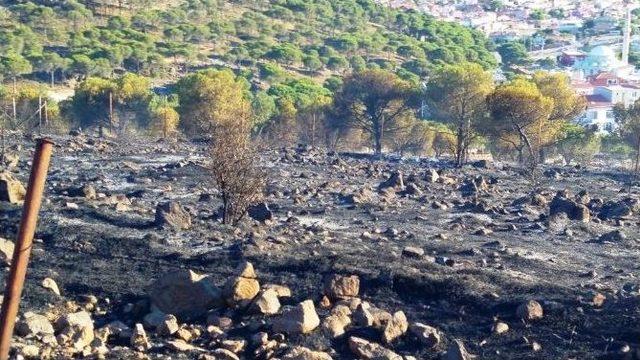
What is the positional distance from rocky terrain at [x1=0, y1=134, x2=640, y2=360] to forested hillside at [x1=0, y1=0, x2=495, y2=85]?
40.0m

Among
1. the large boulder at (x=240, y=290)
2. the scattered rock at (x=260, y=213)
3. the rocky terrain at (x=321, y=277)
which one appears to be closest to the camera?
the rocky terrain at (x=321, y=277)

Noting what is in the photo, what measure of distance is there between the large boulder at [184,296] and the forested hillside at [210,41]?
156 ft

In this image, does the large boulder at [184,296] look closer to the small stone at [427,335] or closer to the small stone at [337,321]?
the small stone at [337,321]

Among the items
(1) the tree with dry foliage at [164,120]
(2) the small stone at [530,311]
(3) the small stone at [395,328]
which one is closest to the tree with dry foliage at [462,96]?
(1) the tree with dry foliage at [164,120]

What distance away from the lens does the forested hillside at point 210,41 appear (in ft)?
212

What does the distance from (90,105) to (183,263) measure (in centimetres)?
3220

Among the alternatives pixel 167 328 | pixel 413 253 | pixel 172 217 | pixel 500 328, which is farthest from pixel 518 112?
pixel 167 328

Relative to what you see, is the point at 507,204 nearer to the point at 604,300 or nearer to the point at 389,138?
the point at 604,300

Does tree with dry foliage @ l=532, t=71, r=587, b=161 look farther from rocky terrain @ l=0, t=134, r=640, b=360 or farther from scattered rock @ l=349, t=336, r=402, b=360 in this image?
scattered rock @ l=349, t=336, r=402, b=360

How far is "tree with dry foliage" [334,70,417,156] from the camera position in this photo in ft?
146

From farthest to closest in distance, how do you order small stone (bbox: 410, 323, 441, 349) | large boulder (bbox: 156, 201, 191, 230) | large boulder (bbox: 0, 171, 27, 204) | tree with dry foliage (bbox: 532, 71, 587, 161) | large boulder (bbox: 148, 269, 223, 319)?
tree with dry foliage (bbox: 532, 71, 587, 161) → large boulder (bbox: 0, 171, 27, 204) → large boulder (bbox: 156, 201, 191, 230) → large boulder (bbox: 148, 269, 223, 319) → small stone (bbox: 410, 323, 441, 349)

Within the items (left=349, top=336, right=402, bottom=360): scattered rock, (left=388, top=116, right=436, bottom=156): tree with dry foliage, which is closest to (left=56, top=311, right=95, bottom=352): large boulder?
(left=349, top=336, right=402, bottom=360): scattered rock

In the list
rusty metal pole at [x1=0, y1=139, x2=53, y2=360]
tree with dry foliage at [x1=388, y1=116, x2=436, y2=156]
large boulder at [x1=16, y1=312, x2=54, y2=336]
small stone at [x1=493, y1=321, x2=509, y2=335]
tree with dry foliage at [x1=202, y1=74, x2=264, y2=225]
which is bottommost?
tree with dry foliage at [x1=388, y1=116, x2=436, y2=156]

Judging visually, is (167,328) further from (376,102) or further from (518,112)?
(376,102)
